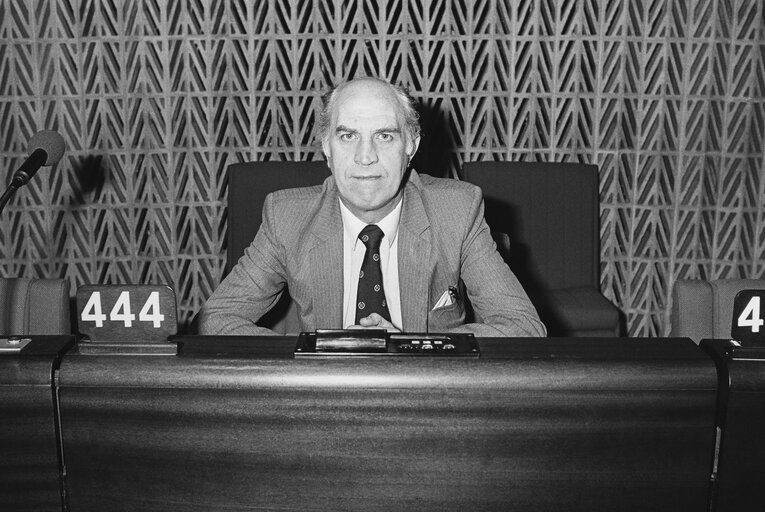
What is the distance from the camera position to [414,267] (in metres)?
1.89

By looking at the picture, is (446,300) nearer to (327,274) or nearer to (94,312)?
(327,274)

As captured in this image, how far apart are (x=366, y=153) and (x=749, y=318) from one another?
1070 mm

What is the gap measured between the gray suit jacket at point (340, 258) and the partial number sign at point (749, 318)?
901 millimetres

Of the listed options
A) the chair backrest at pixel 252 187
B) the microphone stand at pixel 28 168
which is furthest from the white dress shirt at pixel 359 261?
the microphone stand at pixel 28 168

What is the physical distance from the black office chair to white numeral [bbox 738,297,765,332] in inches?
69.0

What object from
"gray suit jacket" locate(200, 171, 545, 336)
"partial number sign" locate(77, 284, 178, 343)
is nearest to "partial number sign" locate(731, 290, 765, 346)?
"partial number sign" locate(77, 284, 178, 343)

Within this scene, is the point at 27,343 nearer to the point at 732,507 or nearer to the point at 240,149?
the point at 732,507

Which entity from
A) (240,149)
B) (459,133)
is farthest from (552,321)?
(240,149)

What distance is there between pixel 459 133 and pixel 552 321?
1.02 m

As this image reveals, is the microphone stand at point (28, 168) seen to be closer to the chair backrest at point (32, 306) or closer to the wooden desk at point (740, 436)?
the chair backrest at point (32, 306)

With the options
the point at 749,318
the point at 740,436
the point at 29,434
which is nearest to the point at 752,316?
the point at 749,318

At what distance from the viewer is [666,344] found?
91 centimetres

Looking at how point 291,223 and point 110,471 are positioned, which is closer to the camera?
point 110,471

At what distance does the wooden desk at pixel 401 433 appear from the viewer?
82cm
